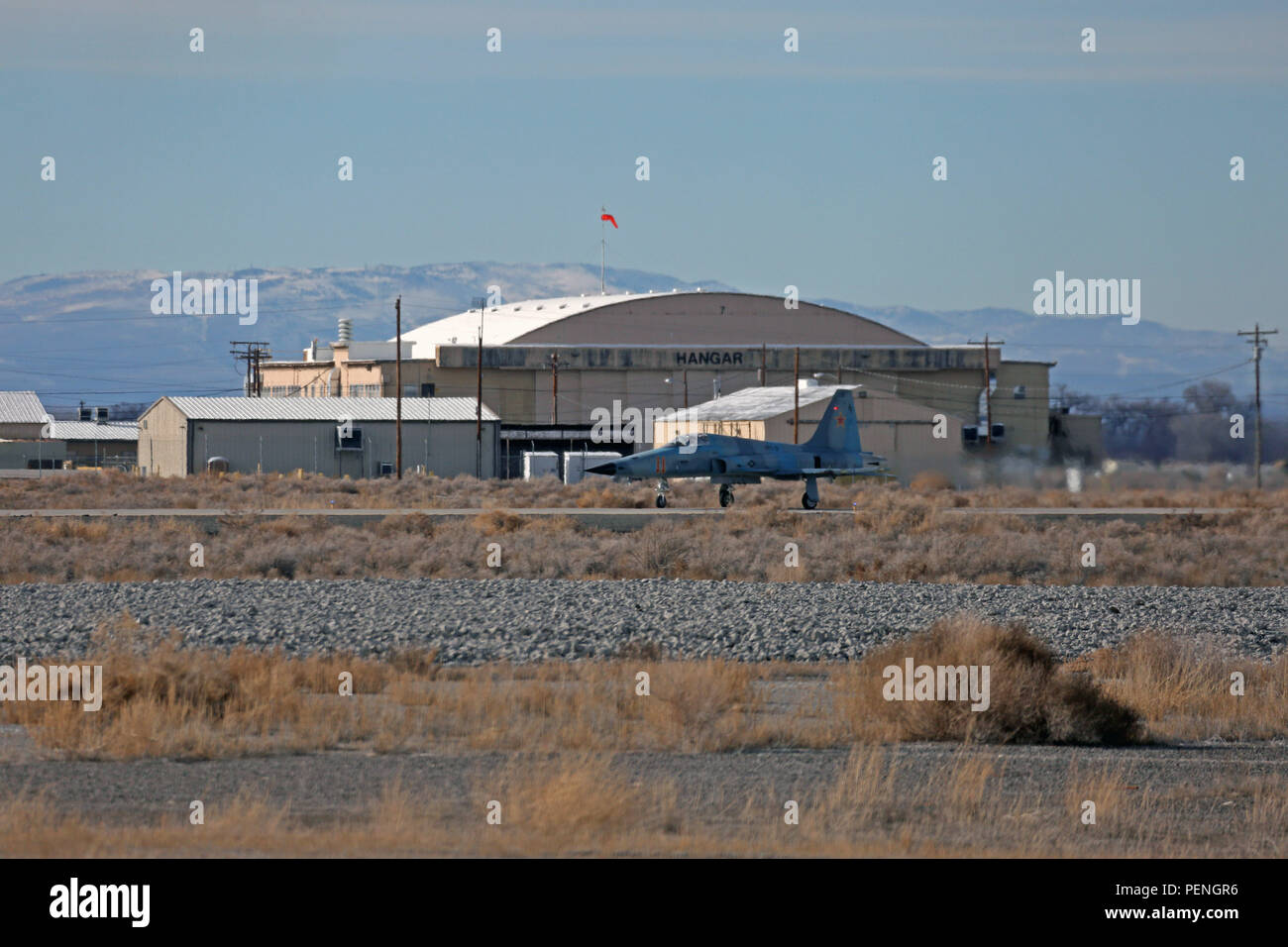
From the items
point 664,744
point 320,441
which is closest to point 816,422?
point 320,441

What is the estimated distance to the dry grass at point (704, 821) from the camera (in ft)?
27.7

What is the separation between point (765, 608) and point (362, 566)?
11.5m

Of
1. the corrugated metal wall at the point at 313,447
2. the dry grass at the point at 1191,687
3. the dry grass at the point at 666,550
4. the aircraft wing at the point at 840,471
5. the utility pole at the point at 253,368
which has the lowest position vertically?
the dry grass at the point at 1191,687

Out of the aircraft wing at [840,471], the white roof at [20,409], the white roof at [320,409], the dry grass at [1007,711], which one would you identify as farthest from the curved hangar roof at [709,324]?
the dry grass at [1007,711]

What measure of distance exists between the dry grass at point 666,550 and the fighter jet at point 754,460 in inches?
241

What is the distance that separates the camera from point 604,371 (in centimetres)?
9781

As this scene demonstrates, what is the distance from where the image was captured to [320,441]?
7612cm

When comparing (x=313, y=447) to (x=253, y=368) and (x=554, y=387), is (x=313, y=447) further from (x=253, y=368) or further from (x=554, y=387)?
(x=253, y=368)

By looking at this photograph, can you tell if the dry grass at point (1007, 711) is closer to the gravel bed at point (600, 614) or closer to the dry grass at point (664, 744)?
the dry grass at point (664, 744)

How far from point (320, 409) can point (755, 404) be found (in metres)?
25.5

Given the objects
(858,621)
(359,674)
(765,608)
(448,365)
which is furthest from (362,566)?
(448,365)

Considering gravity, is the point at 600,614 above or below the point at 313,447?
below
